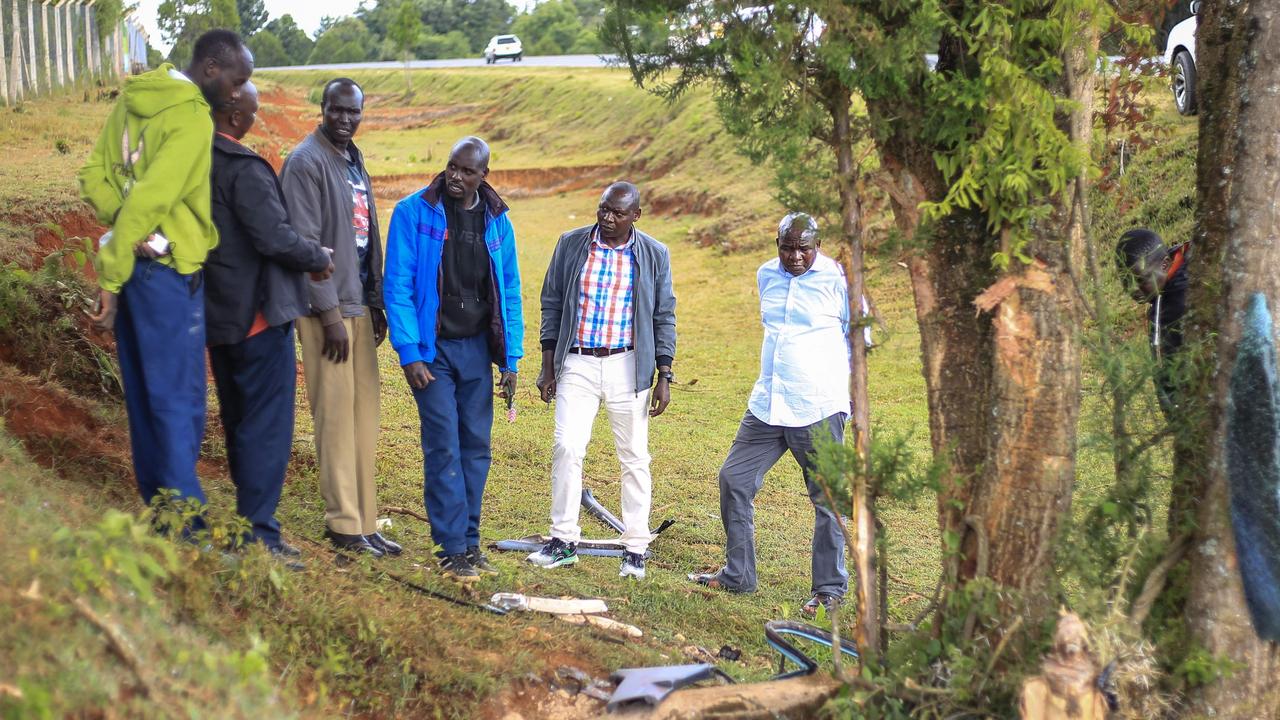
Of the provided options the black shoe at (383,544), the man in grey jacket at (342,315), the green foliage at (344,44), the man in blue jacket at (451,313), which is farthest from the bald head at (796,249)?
the green foliage at (344,44)

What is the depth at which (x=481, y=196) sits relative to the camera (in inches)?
213

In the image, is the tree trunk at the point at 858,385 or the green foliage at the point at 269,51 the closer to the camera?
the tree trunk at the point at 858,385

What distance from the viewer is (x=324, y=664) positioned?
3611 mm

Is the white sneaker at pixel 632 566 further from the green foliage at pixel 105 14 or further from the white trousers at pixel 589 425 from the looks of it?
the green foliage at pixel 105 14

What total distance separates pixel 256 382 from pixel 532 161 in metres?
26.1

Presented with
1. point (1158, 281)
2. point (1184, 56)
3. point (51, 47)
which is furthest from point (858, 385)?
point (51, 47)

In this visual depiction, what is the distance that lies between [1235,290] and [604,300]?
292 cm

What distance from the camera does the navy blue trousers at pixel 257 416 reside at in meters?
4.55

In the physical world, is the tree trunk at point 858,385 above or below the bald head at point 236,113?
below

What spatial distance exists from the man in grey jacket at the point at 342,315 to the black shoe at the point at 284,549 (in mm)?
430

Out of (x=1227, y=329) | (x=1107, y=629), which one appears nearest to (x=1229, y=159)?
(x=1227, y=329)

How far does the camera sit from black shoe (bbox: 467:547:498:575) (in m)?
5.29

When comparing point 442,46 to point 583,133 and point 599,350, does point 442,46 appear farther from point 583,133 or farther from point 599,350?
point 599,350

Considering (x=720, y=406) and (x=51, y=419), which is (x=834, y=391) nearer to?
(x=51, y=419)
